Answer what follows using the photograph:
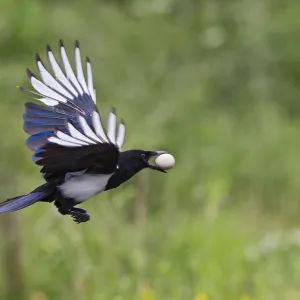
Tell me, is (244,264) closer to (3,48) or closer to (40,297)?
(40,297)

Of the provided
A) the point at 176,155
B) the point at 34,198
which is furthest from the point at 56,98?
the point at 176,155

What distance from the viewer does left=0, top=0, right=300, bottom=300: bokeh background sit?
2.24 meters

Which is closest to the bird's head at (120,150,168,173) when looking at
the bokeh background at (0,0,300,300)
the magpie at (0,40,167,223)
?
the magpie at (0,40,167,223)

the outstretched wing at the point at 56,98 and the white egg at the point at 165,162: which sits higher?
the outstretched wing at the point at 56,98

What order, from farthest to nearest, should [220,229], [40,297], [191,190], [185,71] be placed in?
1. [185,71]
2. [191,190]
3. [220,229]
4. [40,297]

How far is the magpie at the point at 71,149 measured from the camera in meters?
1.03

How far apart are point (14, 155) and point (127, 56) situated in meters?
1.42

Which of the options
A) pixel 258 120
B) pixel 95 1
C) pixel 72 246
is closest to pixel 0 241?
pixel 72 246

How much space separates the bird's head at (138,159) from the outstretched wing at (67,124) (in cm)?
4

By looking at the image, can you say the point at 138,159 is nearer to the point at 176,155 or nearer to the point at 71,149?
the point at 71,149

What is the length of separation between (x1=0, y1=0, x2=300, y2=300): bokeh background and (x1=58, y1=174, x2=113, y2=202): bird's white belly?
91 cm

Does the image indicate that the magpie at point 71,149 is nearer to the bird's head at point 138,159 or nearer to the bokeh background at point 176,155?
the bird's head at point 138,159

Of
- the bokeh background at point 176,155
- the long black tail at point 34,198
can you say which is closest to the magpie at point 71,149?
the long black tail at point 34,198

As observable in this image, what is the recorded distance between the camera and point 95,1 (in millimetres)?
4582
